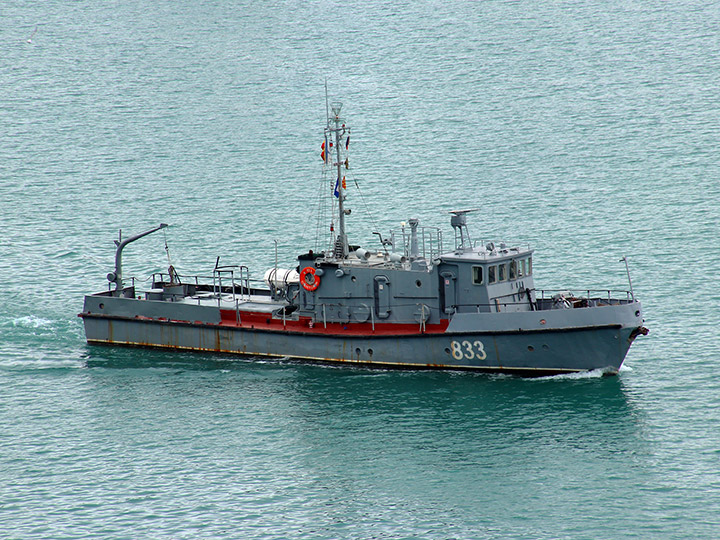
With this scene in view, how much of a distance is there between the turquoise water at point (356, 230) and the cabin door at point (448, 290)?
282 centimetres

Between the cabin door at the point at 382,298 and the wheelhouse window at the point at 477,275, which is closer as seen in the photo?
the wheelhouse window at the point at 477,275

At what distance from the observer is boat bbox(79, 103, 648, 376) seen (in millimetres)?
36281

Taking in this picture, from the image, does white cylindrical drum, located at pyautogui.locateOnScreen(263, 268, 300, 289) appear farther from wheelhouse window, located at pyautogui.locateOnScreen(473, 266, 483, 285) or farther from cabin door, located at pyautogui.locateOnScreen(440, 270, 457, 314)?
wheelhouse window, located at pyautogui.locateOnScreen(473, 266, 483, 285)

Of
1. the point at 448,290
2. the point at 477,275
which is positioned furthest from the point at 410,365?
the point at 477,275

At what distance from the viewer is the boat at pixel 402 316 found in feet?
119

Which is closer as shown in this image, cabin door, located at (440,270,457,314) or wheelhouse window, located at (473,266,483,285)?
wheelhouse window, located at (473,266,483,285)

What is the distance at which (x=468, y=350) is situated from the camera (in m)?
37.2

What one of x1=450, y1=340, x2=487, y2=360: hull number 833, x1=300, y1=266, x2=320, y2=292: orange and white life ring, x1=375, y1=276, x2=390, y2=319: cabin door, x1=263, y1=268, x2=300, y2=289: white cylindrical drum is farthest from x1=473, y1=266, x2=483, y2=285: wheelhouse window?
x1=263, y1=268, x2=300, y2=289: white cylindrical drum

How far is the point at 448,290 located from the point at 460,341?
2.11 m

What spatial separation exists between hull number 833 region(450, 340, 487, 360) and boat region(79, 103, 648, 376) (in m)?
0.04

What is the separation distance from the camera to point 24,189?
207ft

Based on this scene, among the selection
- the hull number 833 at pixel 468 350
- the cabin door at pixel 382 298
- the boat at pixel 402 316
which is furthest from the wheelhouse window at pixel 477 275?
the cabin door at pixel 382 298

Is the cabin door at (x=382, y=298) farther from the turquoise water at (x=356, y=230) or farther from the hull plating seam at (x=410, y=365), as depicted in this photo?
the turquoise water at (x=356, y=230)

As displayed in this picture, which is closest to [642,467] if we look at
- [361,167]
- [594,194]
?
[594,194]
